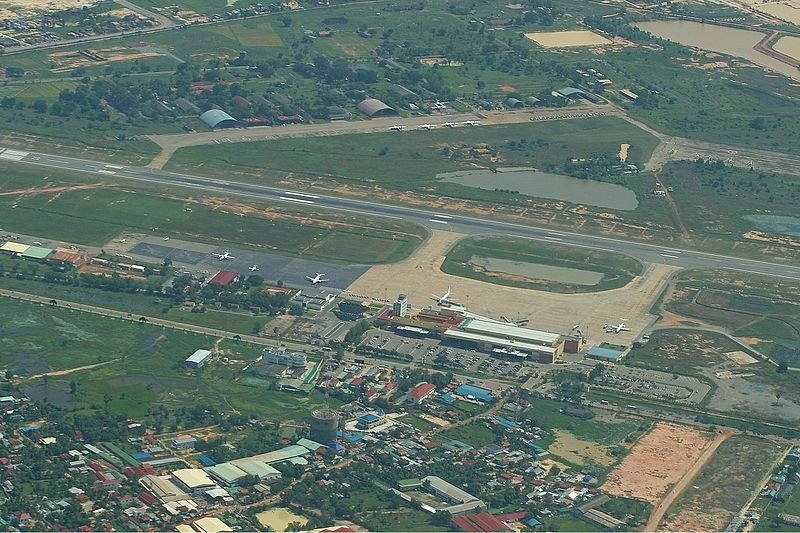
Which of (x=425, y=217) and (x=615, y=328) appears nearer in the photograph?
(x=615, y=328)

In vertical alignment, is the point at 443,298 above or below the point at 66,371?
below

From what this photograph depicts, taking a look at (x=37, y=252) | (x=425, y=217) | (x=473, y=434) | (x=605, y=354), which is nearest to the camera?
(x=473, y=434)

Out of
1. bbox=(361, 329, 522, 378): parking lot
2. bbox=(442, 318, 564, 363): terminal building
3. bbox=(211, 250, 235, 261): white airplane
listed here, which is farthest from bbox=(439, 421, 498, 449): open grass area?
bbox=(211, 250, 235, 261): white airplane

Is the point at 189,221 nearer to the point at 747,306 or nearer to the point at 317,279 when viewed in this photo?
the point at 317,279

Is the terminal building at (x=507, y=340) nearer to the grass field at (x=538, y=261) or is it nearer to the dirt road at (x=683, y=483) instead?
the grass field at (x=538, y=261)

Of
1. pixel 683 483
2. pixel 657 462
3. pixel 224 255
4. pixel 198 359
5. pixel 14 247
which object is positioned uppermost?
pixel 683 483

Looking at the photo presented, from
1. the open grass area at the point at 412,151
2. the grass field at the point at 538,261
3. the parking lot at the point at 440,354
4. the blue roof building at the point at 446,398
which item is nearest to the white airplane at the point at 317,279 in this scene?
the grass field at the point at 538,261

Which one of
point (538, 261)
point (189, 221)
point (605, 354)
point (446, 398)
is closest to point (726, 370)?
point (605, 354)

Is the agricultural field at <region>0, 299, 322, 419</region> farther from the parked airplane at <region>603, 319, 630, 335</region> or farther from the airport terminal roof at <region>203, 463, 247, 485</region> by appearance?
the parked airplane at <region>603, 319, 630, 335</region>
